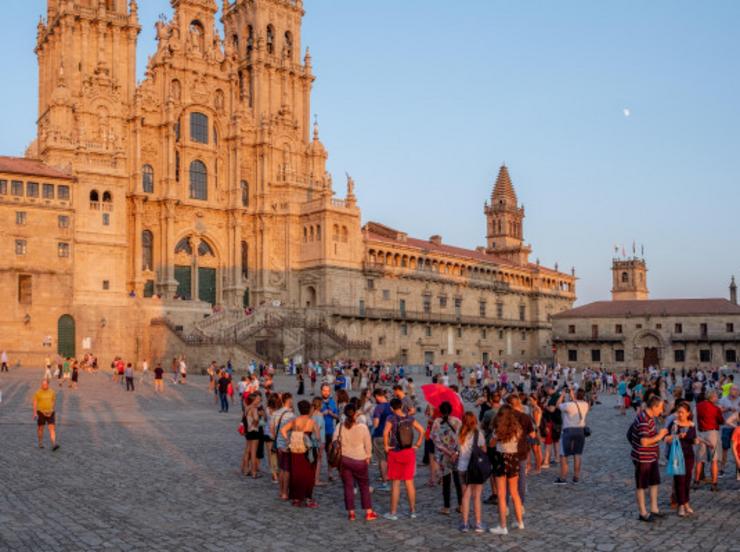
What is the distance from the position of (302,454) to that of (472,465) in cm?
292

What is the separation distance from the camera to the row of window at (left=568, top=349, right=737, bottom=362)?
76.4 m

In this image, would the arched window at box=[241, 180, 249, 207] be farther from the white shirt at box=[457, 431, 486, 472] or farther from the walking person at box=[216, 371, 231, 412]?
the white shirt at box=[457, 431, 486, 472]

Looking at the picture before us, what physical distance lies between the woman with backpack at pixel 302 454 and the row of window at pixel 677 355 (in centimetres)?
7172

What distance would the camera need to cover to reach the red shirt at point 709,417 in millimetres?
14828

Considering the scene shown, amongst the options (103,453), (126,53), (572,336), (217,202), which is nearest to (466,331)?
(572,336)

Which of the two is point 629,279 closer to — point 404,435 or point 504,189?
point 504,189

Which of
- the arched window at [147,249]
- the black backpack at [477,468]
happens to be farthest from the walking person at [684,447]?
the arched window at [147,249]

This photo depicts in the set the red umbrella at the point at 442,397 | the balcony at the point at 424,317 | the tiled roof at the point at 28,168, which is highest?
the tiled roof at the point at 28,168

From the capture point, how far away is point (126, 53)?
5706 cm

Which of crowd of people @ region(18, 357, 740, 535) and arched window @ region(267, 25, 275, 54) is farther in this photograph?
arched window @ region(267, 25, 275, 54)

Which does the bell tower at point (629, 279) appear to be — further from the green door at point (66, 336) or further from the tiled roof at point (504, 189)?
the green door at point (66, 336)

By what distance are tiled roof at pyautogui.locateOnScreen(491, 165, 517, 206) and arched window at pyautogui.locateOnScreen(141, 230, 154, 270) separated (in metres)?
53.7

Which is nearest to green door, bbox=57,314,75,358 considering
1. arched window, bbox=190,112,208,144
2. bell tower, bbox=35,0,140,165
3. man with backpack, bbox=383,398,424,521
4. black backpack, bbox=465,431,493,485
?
bell tower, bbox=35,0,140,165

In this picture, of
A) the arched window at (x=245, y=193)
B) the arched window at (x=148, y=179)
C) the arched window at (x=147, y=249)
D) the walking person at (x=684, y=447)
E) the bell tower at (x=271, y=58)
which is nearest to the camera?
the walking person at (x=684, y=447)
